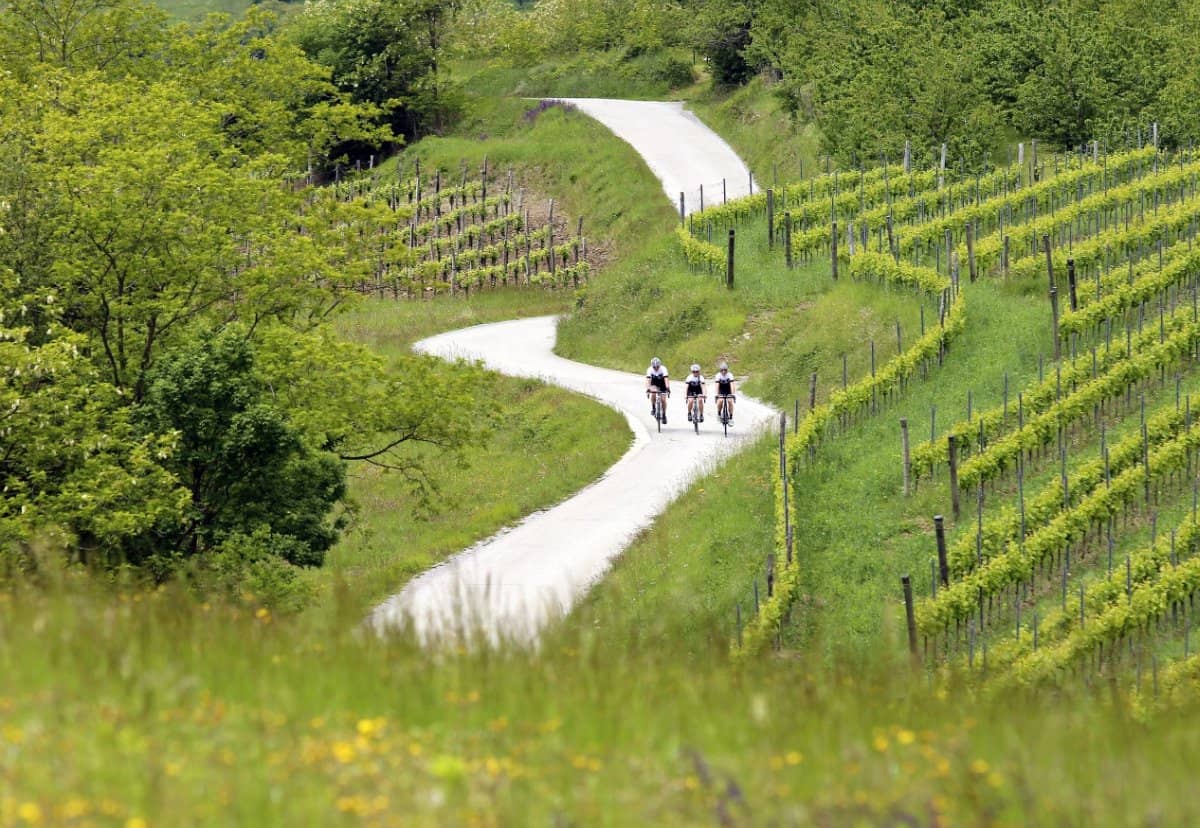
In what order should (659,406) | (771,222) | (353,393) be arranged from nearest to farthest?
(353,393) → (659,406) → (771,222)

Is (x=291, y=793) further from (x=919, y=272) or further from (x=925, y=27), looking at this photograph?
(x=925, y=27)

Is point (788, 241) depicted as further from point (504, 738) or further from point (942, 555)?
point (504, 738)

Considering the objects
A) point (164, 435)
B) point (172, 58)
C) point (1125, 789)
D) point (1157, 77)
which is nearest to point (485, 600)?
point (1125, 789)

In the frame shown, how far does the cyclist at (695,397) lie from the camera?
3459cm

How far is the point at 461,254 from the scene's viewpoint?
211 ft

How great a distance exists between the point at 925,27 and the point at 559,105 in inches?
813

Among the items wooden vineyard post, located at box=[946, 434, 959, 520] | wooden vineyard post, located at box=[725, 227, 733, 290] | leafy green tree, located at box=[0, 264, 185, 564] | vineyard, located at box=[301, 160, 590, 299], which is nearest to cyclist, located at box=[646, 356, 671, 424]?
wooden vineyard post, located at box=[946, 434, 959, 520]

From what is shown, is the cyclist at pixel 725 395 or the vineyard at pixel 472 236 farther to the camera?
the vineyard at pixel 472 236

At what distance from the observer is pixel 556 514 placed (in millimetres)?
30500

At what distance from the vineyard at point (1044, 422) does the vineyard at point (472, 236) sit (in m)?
12.9

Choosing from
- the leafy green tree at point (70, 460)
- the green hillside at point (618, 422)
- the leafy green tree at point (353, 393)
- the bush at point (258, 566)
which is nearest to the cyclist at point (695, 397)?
the green hillside at point (618, 422)

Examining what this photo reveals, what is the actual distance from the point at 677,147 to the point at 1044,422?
41.1 m

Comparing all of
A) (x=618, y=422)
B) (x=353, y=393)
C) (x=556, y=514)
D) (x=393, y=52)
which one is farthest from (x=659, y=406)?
(x=393, y=52)

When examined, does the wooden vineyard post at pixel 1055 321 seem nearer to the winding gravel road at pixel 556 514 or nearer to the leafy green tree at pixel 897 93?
the winding gravel road at pixel 556 514
